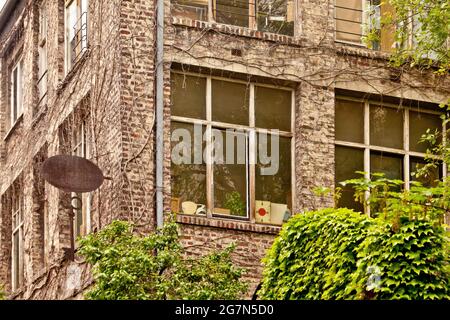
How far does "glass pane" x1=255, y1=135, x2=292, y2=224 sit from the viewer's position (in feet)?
92.9

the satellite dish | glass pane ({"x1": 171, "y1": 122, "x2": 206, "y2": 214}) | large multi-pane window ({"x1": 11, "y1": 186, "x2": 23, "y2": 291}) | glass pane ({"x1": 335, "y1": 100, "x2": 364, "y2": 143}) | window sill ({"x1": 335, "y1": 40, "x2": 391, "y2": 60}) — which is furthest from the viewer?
large multi-pane window ({"x1": 11, "y1": 186, "x2": 23, "y2": 291})

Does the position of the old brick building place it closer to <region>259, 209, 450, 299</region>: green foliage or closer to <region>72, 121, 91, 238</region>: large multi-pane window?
<region>72, 121, 91, 238</region>: large multi-pane window

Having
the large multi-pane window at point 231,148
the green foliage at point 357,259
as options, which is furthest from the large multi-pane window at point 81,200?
the green foliage at point 357,259

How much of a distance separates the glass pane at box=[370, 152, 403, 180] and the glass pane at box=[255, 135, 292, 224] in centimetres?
169

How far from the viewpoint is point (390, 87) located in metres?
29.6

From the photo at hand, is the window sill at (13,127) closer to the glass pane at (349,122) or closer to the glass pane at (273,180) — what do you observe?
the glass pane at (273,180)

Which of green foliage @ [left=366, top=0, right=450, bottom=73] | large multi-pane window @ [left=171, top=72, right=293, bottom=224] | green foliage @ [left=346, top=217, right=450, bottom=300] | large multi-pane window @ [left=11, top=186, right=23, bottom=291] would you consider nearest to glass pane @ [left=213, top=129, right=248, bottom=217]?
large multi-pane window @ [left=171, top=72, right=293, bottom=224]

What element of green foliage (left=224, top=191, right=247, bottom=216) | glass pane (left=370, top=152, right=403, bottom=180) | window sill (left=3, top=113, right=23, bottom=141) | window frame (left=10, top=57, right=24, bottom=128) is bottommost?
green foliage (left=224, top=191, right=247, bottom=216)

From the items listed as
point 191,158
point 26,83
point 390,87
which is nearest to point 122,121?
point 191,158

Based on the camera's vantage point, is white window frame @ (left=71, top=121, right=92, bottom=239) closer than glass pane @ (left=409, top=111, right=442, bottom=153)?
Yes

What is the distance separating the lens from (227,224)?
2753cm

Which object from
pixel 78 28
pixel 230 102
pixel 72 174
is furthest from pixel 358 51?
pixel 72 174

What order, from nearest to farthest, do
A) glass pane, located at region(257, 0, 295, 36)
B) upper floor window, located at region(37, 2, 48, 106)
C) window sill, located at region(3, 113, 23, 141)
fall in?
glass pane, located at region(257, 0, 295, 36) < upper floor window, located at region(37, 2, 48, 106) < window sill, located at region(3, 113, 23, 141)
